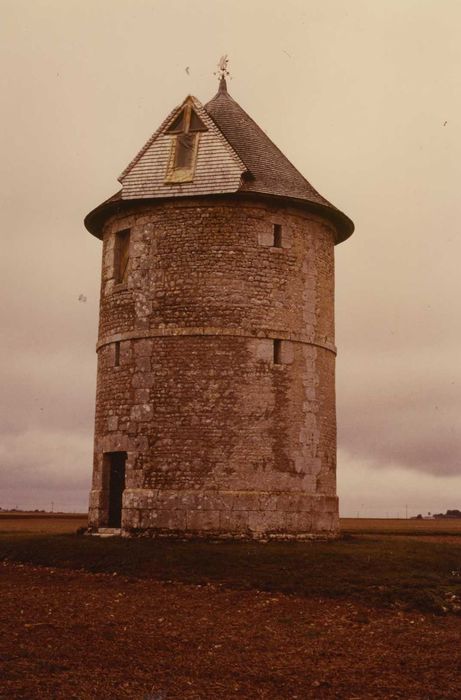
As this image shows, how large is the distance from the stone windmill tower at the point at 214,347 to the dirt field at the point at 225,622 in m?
1.38

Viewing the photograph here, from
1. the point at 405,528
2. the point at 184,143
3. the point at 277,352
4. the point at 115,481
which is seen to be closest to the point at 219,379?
the point at 277,352

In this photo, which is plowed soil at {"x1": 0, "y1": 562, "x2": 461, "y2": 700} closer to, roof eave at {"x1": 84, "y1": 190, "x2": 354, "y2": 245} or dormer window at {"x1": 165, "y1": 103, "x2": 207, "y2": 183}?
roof eave at {"x1": 84, "y1": 190, "x2": 354, "y2": 245}

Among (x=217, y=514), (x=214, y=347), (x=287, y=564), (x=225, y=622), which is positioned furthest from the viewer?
(x=214, y=347)

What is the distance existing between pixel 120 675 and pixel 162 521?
951cm

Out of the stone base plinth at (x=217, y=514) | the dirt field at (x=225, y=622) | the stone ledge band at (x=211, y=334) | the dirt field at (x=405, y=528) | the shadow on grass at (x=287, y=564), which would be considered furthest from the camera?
the dirt field at (x=405, y=528)

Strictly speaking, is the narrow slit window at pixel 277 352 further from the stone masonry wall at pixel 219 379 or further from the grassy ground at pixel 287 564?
the grassy ground at pixel 287 564

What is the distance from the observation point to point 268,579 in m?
15.9

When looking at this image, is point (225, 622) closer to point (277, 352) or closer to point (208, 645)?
point (208, 645)

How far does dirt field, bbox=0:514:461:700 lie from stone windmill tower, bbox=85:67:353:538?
4.51 ft

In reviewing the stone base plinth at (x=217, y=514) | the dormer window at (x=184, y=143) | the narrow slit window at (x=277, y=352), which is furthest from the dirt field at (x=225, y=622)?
the dormer window at (x=184, y=143)

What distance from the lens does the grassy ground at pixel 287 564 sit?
15.2m

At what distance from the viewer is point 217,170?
2100 cm

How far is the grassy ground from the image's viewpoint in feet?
49.9

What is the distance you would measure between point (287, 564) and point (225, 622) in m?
3.64
